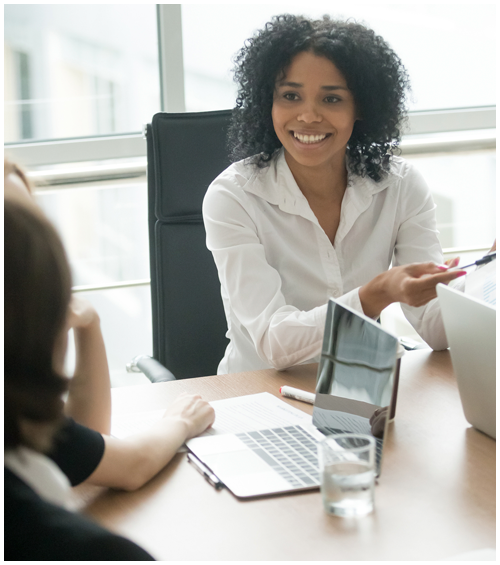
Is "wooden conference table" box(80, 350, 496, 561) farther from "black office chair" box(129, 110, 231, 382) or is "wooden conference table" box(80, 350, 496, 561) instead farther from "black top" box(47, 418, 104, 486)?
"black office chair" box(129, 110, 231, 382)

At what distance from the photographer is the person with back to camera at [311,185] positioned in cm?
148

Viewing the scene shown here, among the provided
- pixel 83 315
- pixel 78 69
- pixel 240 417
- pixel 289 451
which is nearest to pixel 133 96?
pixel 78 69

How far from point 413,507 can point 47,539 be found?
1.40 feet

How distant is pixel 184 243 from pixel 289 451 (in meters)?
0.78

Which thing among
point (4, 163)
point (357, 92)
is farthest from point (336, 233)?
point (4, 163)

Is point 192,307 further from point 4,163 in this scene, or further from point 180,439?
point 4,163

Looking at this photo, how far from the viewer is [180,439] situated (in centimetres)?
93

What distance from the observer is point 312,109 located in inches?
60.5

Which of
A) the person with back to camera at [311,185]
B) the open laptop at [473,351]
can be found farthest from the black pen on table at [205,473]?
the person with back to camera at [311,185]

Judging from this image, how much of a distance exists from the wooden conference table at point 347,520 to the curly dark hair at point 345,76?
858mm

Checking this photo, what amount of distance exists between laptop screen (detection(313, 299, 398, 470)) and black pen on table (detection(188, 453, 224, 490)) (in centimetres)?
20

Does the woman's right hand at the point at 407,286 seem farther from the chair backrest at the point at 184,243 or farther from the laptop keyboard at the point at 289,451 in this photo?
the chair backrest at the point at 184,243

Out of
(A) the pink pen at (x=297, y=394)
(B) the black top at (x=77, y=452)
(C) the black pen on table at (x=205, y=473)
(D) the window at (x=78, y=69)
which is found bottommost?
(C) the black pen on table at (x=205, y=473)

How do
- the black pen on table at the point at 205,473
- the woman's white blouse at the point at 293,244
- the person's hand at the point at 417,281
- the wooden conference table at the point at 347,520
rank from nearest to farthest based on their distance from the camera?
the wooden conference table at the point at 347,520
the black pen on table at the point at 205,473
the person's hand at the point at 417,281
the woman's white blouse at the point at 293,244
